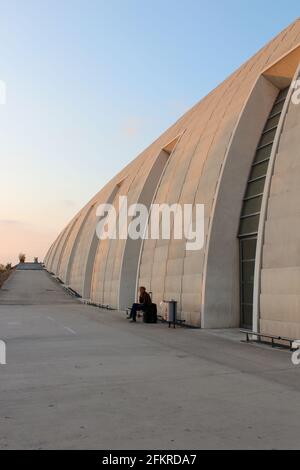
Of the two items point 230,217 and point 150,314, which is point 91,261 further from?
point 230,217

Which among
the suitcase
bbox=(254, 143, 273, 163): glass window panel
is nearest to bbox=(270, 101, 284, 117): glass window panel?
bbox=(254, 143, 273, 163): glass window panel

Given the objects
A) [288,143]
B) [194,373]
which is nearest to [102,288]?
[288,143]

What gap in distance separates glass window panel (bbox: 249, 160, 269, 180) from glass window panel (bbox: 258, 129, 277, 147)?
76 centimetres

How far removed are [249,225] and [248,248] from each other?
77 centimetres

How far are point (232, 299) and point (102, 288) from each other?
1557cm

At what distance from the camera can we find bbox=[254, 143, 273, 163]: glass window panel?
1510cm

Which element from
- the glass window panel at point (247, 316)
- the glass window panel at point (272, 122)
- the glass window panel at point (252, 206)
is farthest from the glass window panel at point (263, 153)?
the glass window panel at point (247, 316)

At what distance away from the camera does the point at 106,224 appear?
32688 mm

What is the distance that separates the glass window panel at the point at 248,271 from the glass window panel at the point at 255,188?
2306 mm

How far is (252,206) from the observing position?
1524cm

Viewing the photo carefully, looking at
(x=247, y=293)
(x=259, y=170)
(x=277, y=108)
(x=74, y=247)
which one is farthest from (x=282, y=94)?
(x=74, y=247)

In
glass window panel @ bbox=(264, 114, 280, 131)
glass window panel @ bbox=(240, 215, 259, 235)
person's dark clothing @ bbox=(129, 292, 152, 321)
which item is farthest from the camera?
person's dark clothing @ bbox=(129, 292, 152, 321)

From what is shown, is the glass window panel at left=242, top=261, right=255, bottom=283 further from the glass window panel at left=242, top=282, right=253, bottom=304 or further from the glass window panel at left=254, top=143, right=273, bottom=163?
the glass window panel at left=254, top=143, right=273, bottom=163
